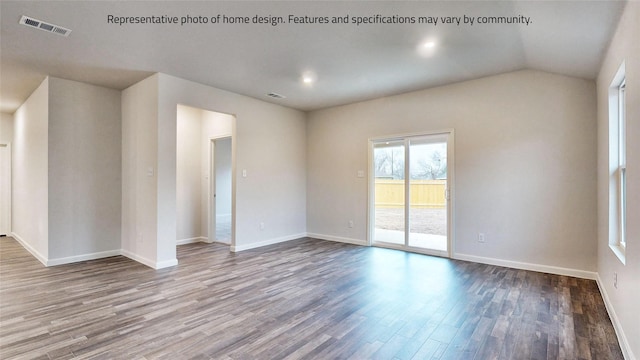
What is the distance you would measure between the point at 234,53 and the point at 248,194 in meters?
2.59

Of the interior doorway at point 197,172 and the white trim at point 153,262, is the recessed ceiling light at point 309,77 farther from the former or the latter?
the white trim at point 153,262

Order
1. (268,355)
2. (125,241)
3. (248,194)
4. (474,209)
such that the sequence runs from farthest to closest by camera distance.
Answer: (248,194)
(125,241)
(474,209)
(268,355)

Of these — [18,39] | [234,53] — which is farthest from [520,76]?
[18,39]

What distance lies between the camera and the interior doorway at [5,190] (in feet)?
21.8

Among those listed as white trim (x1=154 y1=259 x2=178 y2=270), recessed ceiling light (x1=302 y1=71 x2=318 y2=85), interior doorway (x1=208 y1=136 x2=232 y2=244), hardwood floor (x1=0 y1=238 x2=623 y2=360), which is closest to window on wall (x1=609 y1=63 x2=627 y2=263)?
hardwood floor (x1=0 y1=238 x2=623 y2=360)

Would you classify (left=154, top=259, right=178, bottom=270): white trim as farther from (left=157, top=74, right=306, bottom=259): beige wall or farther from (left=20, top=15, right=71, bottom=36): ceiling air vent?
(left=20, top=15, right=71, bottom=36): ceiling air vent

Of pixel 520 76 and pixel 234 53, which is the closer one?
pixel 234 53

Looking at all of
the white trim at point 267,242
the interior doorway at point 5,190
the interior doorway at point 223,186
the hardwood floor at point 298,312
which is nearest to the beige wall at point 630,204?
the hardwood floor at point 298,312

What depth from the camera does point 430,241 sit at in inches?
205

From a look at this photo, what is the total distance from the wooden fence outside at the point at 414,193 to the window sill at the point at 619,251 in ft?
7.18

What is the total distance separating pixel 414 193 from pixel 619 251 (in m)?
2.79

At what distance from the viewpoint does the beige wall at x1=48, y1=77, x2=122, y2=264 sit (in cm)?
443

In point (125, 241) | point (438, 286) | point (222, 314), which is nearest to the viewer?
point (222, 314)

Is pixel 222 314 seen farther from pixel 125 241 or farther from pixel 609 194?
pixel 609 194
